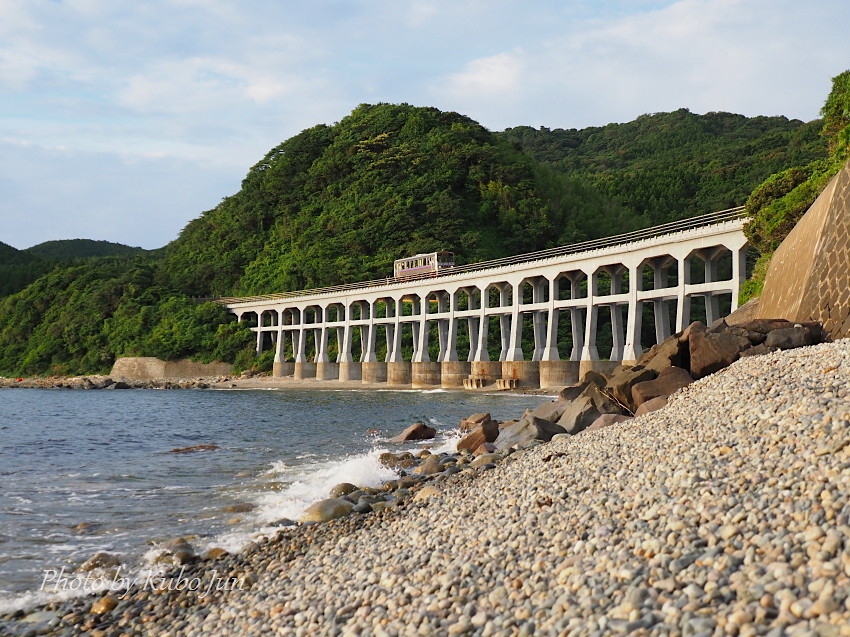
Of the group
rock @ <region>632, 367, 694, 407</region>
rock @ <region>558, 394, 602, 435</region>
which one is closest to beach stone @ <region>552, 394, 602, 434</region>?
rock @ <region>558, 394, 602, 435</region>

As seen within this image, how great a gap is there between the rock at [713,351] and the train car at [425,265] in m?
55.4

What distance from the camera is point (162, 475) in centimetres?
1903

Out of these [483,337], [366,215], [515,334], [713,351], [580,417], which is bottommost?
[580,417]

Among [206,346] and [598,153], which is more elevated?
[598,153]

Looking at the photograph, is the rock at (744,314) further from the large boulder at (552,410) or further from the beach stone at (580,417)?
the beach stone at (580,417)

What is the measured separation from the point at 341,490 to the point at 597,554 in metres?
8.36

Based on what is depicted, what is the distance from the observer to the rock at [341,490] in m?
14.2

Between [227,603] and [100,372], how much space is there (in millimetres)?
96045

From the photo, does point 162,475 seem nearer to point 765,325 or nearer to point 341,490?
point 341,490

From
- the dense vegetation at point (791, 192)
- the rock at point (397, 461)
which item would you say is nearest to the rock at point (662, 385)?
the rock at point (397, 461)

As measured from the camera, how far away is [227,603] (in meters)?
8.43

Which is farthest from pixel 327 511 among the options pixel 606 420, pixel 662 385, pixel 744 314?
pixel 744 314

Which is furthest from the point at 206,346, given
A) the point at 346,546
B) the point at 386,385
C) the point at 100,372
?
the point at 346,546

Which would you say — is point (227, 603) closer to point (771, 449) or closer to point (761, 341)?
point (771, 449)
